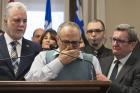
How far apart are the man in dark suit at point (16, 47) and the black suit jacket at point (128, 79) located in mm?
677

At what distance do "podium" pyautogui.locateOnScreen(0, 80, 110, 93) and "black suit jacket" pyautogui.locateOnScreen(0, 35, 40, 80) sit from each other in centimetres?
85

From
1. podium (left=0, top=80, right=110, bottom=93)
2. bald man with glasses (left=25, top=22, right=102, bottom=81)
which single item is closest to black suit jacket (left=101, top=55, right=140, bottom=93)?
bald man with glasses (left=25, top=22, right=102, bottom=81)

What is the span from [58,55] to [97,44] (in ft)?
5.66

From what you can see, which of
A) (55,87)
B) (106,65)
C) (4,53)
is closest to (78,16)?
(106,65)

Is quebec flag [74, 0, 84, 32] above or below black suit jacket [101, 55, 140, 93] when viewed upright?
above

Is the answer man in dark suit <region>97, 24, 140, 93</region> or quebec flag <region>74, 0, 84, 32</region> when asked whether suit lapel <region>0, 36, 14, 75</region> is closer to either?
man in dark suit <region>97, 24, 140, 93</region>

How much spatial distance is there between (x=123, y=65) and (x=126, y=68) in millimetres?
78

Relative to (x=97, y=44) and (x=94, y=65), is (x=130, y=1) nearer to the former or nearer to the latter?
(x=97, y=44)

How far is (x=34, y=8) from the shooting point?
6.13 metres

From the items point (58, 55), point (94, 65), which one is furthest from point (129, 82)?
point (58, 55)

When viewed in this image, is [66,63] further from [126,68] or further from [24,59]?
[126,68]

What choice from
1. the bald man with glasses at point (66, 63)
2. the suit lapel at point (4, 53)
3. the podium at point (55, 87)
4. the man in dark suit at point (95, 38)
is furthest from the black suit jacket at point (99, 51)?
the podium at point (55, 87)

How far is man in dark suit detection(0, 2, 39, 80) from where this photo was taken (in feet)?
8.31

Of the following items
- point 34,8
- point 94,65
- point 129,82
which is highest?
point 34,8
